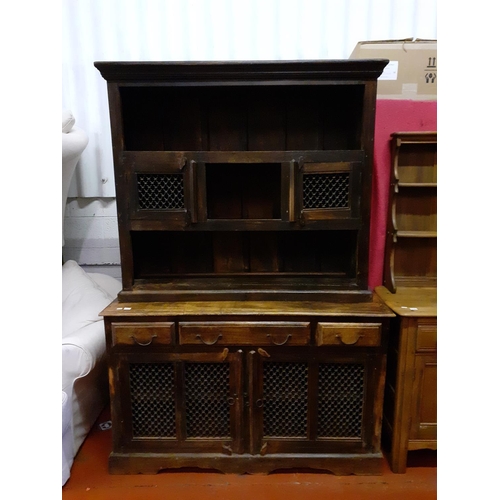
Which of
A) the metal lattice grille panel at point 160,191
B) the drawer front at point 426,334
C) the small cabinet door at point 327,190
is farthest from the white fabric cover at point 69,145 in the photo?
the drawer front at point 426,334

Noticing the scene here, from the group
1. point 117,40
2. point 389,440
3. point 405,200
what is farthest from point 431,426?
point 117,40

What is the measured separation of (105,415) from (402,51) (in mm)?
2302

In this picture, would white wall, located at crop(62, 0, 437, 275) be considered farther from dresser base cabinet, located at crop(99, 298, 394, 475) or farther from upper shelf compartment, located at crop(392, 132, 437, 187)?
dresser base cabinet, located at crop(99, 298, 394, 475)

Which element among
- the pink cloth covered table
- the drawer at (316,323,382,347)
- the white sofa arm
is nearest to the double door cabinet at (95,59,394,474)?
the drawer at (316,323,382,347)

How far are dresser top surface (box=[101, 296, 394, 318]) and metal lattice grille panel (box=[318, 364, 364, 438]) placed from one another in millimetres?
242

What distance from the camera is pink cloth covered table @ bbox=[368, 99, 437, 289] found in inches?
71.7

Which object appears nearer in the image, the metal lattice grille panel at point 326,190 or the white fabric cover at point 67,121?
the metal lattice grille panel at point 326,190

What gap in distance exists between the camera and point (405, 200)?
1816mm

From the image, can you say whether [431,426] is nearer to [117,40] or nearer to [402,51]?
[402,51]

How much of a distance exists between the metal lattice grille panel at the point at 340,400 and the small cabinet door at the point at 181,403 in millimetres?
352

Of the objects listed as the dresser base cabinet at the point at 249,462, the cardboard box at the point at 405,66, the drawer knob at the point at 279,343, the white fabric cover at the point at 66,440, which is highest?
the cardboard box at the point at 405,66

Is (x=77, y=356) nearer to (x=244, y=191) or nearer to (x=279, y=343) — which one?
(x=279, y=343)

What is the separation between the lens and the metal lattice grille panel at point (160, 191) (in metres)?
1.56

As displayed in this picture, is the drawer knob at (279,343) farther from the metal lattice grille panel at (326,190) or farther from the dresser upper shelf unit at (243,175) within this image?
the metal lattice grille panel at (326,190)
